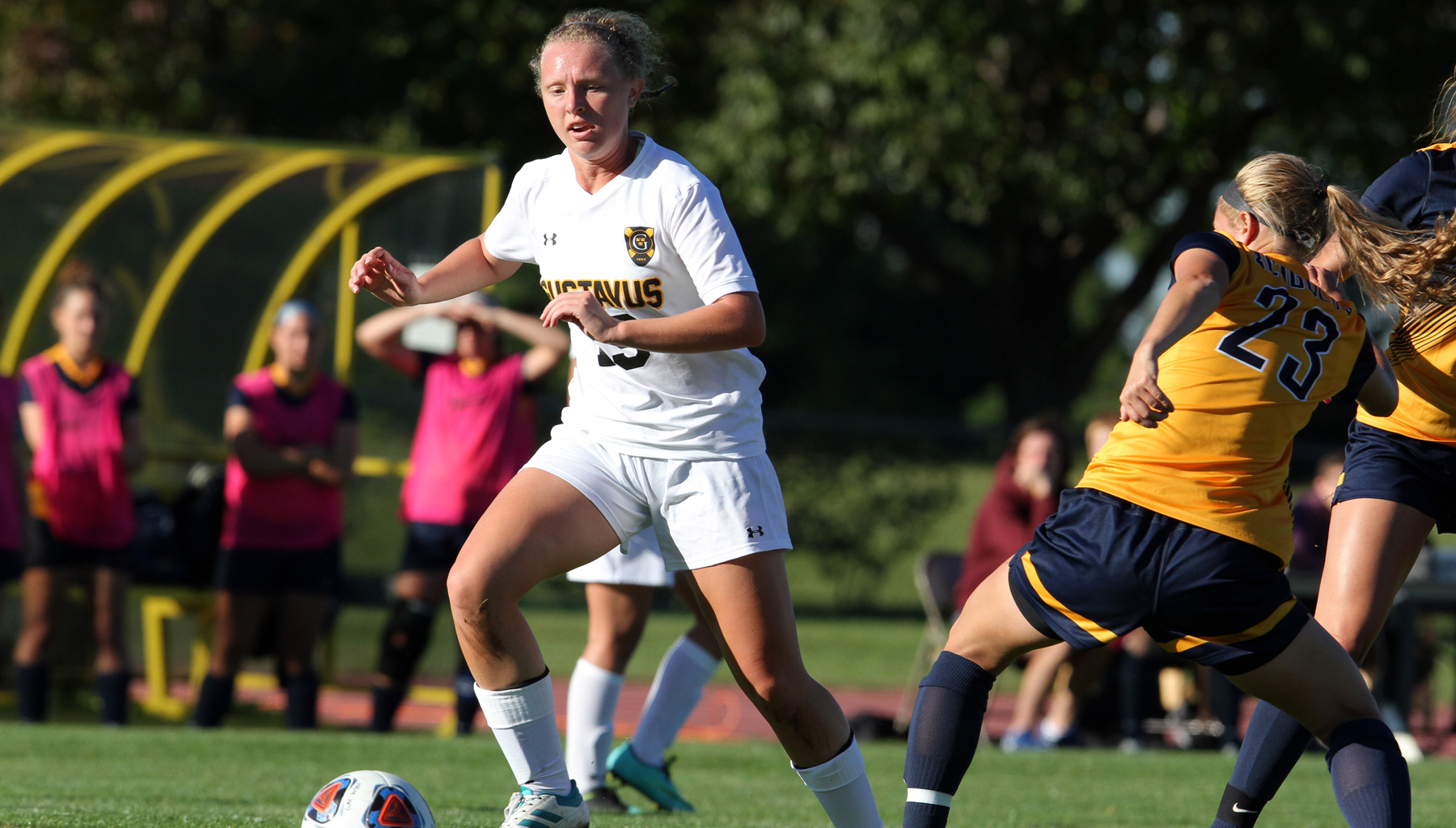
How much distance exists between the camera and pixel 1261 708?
158 inches

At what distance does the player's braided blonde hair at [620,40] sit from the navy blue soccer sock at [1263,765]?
7.40 feet

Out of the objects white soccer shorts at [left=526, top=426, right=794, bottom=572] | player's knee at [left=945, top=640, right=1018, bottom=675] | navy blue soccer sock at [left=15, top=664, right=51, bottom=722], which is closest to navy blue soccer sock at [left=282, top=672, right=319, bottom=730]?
navy blue soccer sock at [left=15, top=664, right=51, bottom=722]

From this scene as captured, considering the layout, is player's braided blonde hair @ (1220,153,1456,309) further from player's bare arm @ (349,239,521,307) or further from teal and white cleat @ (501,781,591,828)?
teal and white cleat @ (501,781,591,828)

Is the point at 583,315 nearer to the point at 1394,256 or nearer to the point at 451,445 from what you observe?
the point at 1394,256

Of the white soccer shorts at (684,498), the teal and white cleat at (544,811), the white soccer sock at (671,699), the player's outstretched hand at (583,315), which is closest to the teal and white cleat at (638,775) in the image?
the white soccer sock at (671,699)

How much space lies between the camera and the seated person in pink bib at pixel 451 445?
26.5 feet

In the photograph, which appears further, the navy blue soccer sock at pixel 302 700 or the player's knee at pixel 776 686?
the navy blue soccer sock at pixel 302 700

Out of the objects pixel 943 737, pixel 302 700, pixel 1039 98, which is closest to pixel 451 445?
pixel 302 700

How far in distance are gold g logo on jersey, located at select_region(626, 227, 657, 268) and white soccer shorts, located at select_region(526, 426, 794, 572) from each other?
499 millimetres

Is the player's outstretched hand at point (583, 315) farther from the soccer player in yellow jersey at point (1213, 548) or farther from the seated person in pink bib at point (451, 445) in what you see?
the seated person in pink bib at point (451, 445)

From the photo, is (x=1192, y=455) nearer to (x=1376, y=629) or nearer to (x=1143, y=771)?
(x=1376, y=629)

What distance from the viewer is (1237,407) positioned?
348cm

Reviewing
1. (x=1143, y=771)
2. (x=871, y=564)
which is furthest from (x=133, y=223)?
(x=871, y=564)

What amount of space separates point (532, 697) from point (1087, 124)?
496 inches
